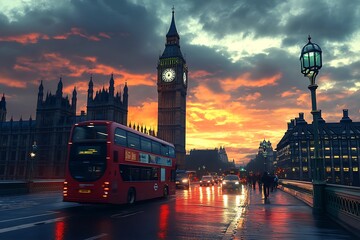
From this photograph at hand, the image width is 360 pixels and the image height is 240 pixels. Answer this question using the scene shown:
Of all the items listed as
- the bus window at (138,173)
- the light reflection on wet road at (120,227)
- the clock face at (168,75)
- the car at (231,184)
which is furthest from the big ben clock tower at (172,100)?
the light reflection on wet road at (120,227)

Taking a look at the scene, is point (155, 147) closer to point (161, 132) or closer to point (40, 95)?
point (40, 95)

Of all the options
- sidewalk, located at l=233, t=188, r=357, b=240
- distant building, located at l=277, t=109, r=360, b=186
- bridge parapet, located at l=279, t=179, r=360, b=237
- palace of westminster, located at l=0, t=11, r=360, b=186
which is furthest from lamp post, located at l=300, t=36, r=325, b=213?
distant building, located at l=277, t=109, r=360, b=186

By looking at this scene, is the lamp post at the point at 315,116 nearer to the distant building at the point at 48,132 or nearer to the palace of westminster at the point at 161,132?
the palace of westminster at the point at 161,132

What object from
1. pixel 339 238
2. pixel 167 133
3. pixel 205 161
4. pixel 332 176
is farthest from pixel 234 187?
pixel 205 161

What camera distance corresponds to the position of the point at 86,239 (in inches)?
332

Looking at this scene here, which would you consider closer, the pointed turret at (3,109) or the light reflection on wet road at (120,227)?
the light reflection on wet road at (120,227)

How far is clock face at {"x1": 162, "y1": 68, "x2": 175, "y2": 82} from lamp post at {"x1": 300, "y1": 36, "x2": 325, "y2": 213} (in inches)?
4269

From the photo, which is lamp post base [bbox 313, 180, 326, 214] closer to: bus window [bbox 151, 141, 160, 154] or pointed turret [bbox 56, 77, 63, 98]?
bus window [bbox 151, 141, 160, 154]

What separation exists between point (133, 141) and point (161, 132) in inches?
Result: 4050

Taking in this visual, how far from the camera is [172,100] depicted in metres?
122

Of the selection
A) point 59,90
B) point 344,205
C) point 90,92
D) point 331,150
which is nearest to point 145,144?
point 344,205

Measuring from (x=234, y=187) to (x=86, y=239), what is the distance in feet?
84.5

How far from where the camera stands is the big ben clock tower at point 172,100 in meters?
119

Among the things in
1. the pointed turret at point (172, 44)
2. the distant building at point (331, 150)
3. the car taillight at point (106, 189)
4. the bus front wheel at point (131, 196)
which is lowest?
the bus front wheel at point (131, 196)
